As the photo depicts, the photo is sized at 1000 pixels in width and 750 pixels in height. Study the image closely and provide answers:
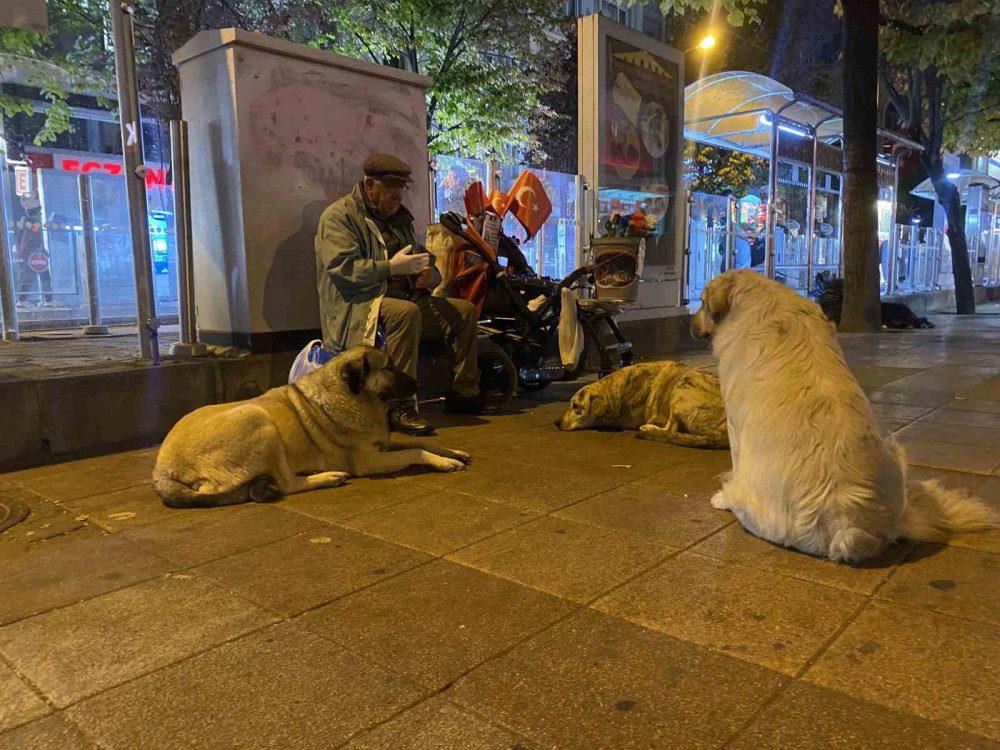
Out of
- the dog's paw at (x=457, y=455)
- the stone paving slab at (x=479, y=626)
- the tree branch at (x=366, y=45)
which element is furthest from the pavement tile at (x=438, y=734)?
the tree branch at (x=366, y=45)

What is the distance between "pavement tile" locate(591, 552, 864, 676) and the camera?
252cm

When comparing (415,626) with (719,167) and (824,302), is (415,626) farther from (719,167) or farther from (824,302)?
(719,167)

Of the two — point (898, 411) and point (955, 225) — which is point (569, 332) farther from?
point (955, 225)

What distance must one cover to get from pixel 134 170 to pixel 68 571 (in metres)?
3.71

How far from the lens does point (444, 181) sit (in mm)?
8898

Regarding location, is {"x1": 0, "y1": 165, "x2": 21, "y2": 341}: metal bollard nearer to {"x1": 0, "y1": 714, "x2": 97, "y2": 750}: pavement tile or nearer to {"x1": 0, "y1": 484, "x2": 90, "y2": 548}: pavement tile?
{"x1": 0, "y1": 484, "x2": 90, "y2": 548}: pavement tile

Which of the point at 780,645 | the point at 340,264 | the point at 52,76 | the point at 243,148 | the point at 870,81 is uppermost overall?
the point at 52,76

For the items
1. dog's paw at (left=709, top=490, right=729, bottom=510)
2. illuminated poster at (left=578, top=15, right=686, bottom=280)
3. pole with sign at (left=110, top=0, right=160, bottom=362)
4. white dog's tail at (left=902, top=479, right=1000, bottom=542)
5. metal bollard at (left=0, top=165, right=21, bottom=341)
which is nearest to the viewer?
white dog's tail at (left=902, top=479, right=1000, bottom=542)

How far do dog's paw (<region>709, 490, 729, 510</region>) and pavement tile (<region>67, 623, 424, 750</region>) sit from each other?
2.17 m

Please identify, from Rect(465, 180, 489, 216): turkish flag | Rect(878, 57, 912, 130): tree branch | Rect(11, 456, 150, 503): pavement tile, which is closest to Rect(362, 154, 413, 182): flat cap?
Rect(465, 180, 489, 216): turkish flag

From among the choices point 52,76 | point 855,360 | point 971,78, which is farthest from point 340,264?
point 971,78

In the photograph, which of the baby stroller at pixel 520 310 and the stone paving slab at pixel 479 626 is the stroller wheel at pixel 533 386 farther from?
the stone paving slab at pixel 479 626

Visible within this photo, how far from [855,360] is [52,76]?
50.6ft

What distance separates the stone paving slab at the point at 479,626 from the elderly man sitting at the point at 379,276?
151 cm
